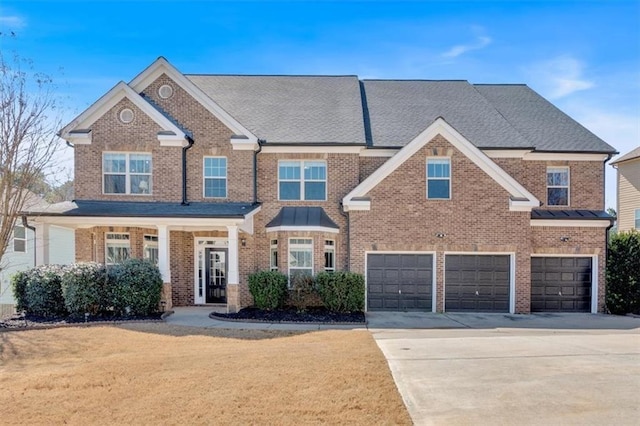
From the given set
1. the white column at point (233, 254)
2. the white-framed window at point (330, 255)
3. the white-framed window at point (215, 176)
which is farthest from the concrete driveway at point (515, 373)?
the white-framed window at point (215, 176)

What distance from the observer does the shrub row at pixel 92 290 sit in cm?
1248

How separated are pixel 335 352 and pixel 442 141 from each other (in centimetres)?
931

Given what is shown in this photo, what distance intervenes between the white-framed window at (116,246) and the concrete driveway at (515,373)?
964 cm

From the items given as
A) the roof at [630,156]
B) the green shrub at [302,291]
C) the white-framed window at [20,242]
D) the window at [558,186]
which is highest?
the roof at [630,156]

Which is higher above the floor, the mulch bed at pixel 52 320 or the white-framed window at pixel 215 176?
the white-framed window at pixel 215 176

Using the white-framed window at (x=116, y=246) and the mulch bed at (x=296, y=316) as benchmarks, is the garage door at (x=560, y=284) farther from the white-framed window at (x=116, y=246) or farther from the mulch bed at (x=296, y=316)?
the white-framed window at (x=116, y=246)

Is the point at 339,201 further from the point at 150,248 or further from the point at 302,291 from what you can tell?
the point at 150,248

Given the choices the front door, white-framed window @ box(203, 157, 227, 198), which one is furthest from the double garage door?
white-framed window @ box(203, 157, 227, 198)

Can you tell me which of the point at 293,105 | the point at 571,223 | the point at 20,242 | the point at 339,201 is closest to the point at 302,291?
the point at 339,201

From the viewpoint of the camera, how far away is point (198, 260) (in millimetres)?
15836

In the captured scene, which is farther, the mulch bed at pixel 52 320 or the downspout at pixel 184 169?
the downspout at pixel 184 169

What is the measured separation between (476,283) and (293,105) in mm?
10287

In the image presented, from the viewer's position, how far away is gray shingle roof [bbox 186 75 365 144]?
52.4 feet

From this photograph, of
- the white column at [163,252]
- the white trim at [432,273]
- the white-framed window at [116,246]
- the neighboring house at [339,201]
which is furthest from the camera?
the white-framed window at [116,246]
